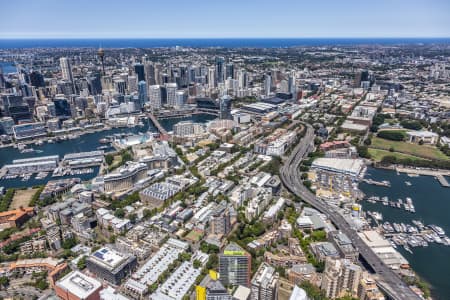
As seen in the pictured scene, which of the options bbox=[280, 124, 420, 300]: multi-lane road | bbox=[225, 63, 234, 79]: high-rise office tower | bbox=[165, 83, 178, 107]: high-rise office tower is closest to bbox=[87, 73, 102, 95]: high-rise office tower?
bbox=[165, 83, 178, 107]: high-rise office tower

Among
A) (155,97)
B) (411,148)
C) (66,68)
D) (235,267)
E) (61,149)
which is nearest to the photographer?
(235,267)

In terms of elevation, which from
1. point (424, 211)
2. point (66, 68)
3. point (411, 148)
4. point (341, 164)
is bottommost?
point (424, 211)

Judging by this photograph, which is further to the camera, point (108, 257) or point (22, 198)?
point (22, 198)

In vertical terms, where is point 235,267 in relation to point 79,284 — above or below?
above

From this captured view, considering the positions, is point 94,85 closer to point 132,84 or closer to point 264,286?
point 132,84

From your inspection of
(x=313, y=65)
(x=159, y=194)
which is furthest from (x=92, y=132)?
(x=313, y=65)

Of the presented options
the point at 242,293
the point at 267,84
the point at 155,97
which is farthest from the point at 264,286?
the point at 267,84

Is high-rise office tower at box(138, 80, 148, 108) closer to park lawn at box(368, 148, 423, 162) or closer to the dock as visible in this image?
park lawn at box(368, 148, 423, 162)
